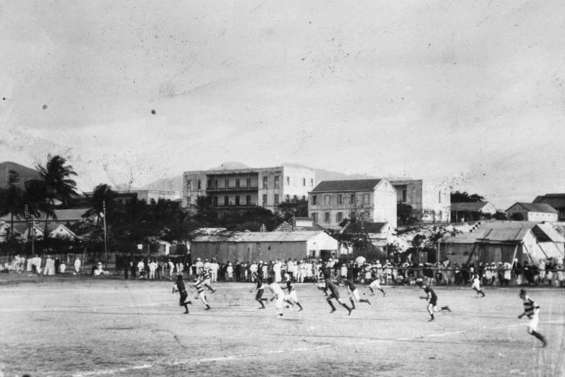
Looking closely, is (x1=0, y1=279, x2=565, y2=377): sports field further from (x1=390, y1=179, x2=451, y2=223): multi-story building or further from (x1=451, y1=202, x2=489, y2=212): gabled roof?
(x1=451, y1=202, x2=489, y2=212): gabled roof

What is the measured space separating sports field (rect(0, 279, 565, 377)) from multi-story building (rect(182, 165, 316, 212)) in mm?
89863

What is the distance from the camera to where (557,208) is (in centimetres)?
14225

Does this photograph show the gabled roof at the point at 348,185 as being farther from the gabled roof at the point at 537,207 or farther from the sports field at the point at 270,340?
the sports field at the point at 270,340

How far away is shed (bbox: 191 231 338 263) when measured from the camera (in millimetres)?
62188

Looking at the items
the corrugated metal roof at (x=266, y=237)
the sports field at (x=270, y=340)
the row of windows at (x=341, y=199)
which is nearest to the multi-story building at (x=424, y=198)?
the row of windows at (x=341, y=199)

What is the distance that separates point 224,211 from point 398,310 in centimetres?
9608

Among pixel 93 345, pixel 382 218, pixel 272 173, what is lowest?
pixel 93 345

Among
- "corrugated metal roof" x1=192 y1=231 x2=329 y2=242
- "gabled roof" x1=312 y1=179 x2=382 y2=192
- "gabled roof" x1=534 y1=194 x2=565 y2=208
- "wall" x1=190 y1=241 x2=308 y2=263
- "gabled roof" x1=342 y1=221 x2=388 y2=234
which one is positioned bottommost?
"wall" x1=190 y1=241 x2=308 y2=263

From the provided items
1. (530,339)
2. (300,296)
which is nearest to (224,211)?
(300,296)

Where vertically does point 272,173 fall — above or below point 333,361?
above

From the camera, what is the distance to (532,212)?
129 meters

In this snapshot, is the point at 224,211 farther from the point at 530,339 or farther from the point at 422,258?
the point at 530,339

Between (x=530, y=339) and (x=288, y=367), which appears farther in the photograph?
(x=530, y=339)

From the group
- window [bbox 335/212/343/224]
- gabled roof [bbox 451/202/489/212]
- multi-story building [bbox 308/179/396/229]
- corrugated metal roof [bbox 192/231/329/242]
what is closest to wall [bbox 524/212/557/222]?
gabled roof [bbox 451/202/489/212]
